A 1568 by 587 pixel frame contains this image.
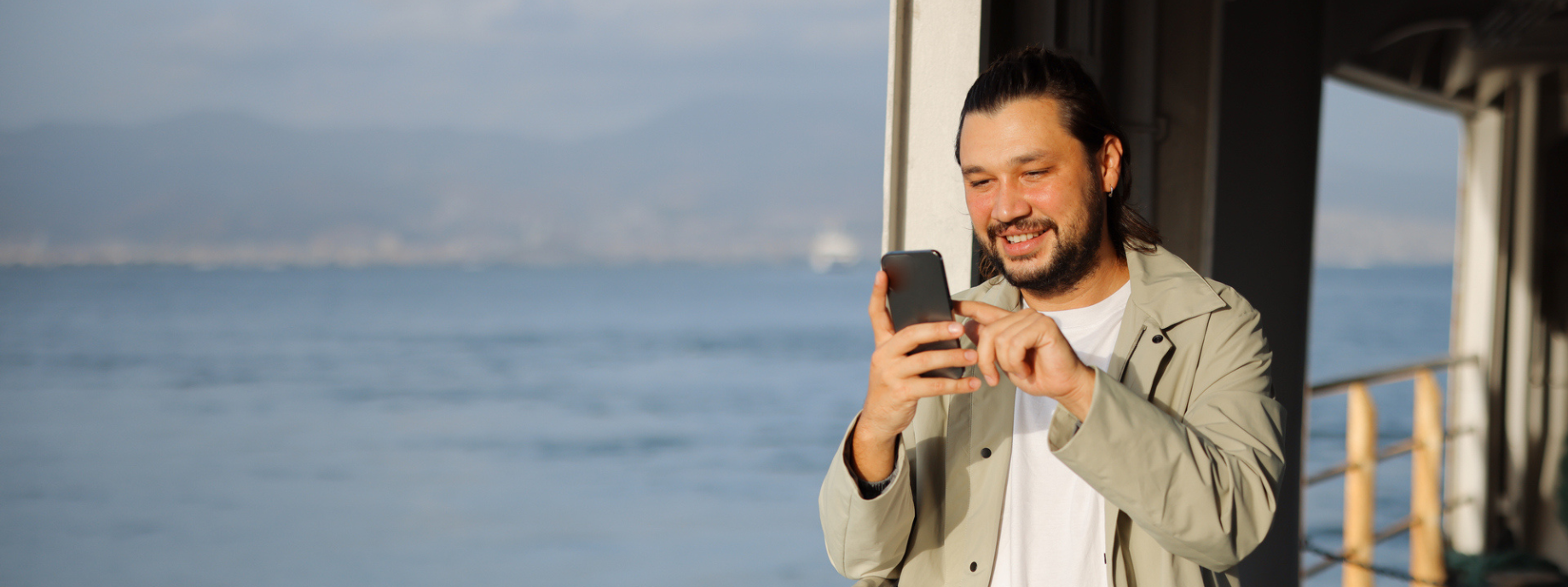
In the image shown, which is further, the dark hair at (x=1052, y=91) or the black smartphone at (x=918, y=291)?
the dark hair at (x=1052, y=91)

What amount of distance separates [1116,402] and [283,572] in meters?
20.4

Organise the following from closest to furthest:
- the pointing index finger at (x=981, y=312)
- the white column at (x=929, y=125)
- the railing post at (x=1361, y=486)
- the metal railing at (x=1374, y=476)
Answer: the pointing index finger at (x=981, y=312) < the white column at (x=929, y=125) < the metal railing at (x=1374, y=476) < the railing post at (x=1361, y=486)

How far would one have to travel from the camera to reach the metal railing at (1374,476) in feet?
12.3

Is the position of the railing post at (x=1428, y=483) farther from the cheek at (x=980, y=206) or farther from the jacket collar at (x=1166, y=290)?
the cheek at (x=980, y=206)

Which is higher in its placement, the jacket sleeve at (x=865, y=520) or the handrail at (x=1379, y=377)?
the jacket sleeve at (x=865, y=520)

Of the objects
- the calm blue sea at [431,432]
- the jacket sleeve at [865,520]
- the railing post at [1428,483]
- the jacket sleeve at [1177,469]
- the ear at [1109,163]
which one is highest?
the ear at [1109,163]

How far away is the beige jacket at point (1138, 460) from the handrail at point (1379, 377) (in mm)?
2173

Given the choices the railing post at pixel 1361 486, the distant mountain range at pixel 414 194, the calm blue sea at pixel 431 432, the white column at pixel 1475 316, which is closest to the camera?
the railing post at pixel 1361 486

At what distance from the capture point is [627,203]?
4344 cm

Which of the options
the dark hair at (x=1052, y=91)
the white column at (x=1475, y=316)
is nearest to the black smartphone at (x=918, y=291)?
the dark hair at (x=1052, y=91)

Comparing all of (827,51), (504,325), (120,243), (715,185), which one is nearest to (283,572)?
(504,325)

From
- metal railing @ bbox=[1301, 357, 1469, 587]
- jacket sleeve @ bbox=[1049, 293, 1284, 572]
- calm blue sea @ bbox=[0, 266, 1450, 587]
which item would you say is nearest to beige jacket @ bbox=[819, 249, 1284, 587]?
jacket sleeve @ bbox=[1049, 293, 1284, 572]

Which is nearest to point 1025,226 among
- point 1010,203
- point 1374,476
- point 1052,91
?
point 1010,203

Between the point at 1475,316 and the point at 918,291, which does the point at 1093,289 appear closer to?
→ the point at 918,291
